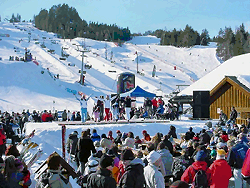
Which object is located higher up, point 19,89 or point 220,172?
point 19,89

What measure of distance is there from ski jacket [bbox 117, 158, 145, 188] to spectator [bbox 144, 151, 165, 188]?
0.89 ft

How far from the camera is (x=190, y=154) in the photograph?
805 cm

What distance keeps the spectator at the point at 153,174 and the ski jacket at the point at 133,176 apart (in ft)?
0.89

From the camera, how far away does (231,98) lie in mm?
25328

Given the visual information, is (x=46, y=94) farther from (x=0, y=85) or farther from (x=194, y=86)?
(x=194, y=86)

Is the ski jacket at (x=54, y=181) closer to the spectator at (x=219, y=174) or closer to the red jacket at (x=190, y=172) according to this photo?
the red jacket at (x=190, y=172)

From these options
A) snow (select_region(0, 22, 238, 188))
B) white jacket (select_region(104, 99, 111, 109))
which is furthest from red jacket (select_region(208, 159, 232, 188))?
white jacket (select_region(104, 99, 111, 109))

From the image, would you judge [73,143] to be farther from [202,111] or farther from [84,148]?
[202,111]

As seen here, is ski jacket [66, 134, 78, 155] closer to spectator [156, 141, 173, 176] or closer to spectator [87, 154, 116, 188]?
spectator [156, 141, 173, 176]

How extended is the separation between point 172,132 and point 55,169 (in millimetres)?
8339

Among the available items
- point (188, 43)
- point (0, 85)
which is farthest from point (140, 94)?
point (188, 43)

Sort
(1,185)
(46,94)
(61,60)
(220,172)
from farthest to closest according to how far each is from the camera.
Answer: (61,60) < (46,94) < (220,172) < (1,185)

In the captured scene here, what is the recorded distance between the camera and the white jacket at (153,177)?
18.1 feet

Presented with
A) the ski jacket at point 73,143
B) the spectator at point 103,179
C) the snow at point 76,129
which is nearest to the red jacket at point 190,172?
the spectator at point 103,179
